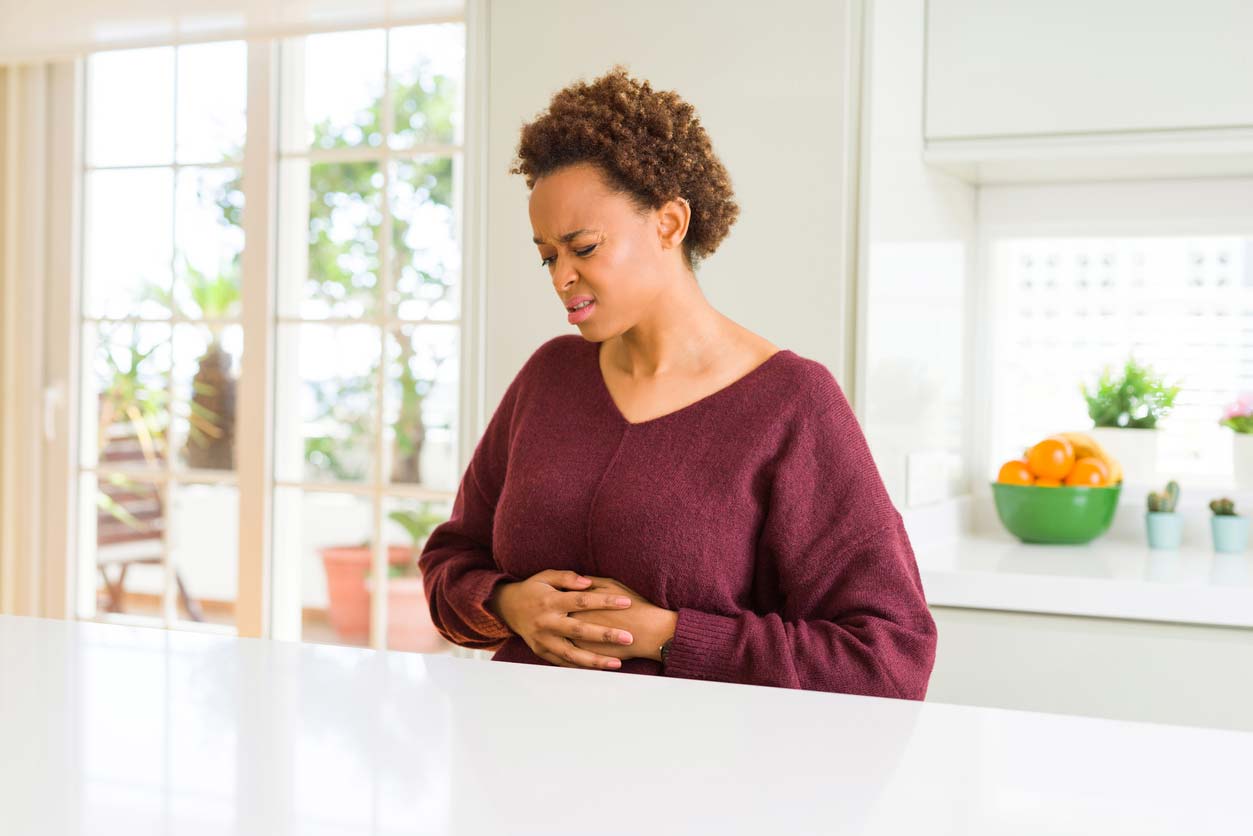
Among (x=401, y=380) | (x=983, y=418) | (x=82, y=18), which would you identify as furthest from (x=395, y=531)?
(x=983, y=418)

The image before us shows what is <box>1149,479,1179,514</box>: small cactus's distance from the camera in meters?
2.36

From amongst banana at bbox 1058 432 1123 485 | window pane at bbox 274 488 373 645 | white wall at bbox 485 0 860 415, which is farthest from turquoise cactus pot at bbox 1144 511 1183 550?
window pane at bbox 274 488 373 645

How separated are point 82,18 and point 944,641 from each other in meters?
2.42

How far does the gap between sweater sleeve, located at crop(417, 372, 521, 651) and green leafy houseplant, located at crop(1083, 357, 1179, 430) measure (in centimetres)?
151

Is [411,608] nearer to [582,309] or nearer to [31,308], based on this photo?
[31,308]

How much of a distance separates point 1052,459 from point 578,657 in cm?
141

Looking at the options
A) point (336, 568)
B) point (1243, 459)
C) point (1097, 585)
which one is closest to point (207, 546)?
point (336, 568)

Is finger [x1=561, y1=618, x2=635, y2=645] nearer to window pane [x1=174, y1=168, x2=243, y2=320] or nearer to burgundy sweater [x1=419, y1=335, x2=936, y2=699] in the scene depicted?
burgundy sweater [x1=419, y1=335, x2=936, y2=699]

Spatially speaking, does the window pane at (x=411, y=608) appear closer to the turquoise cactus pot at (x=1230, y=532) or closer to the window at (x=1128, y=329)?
the window at (x=1128, y=329)

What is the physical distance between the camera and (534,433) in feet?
4.67

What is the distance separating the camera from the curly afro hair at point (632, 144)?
51.9 inches

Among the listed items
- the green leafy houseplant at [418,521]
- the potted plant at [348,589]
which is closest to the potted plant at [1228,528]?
the green leafy houseplant at [418,521]

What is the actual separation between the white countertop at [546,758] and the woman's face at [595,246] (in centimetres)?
56

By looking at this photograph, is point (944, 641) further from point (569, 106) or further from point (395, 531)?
point (395, 531)
